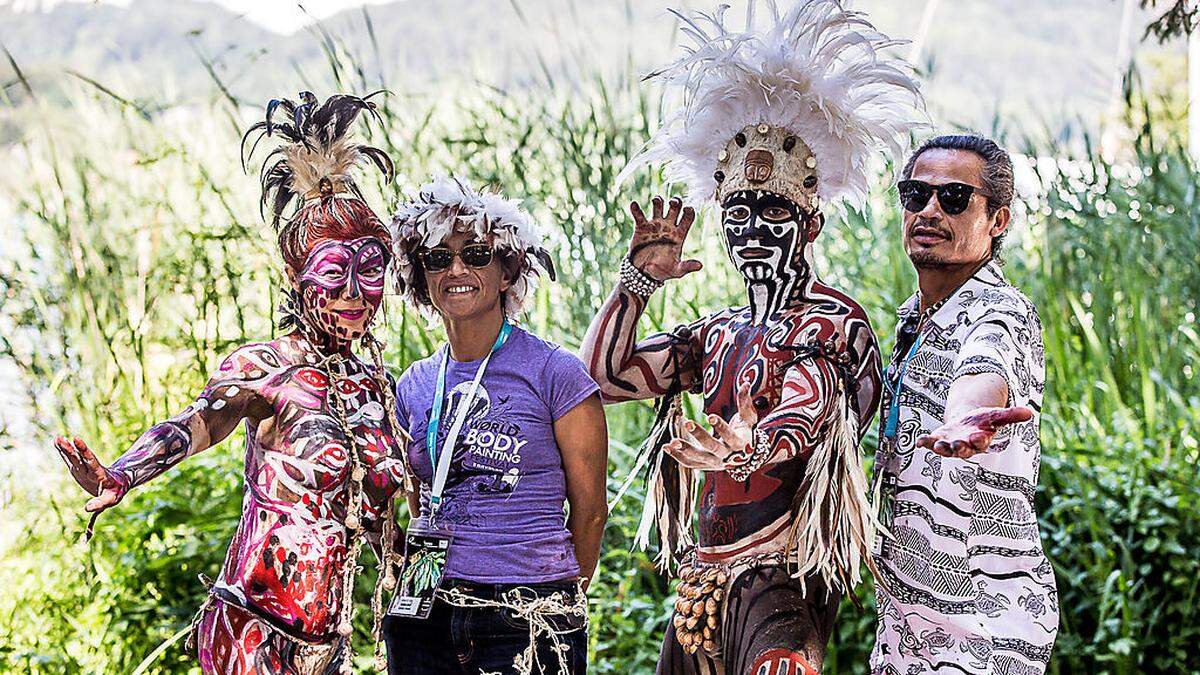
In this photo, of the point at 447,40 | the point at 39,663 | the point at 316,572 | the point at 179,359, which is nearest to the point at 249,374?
the point at 316,572

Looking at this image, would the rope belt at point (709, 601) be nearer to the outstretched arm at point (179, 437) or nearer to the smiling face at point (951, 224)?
the smiling face at point (951, 224)

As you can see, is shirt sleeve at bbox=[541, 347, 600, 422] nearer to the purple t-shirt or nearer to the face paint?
the purple t-shirt

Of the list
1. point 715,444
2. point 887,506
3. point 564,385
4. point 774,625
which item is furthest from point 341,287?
point 887,506

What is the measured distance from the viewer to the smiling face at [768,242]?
9.97ft

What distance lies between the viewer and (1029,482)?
2.94 m

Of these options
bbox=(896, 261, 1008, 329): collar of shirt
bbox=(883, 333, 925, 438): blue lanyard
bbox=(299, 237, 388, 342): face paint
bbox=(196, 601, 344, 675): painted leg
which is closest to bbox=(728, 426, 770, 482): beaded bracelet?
bbox=(883, 333, 925, 438): blue lanyard

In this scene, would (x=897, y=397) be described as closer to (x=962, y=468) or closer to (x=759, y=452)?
(x=962, y=468)

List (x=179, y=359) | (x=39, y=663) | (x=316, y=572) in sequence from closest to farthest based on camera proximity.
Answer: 1. (x=316, y=572)
2. (x=39, y=663)
3. (x=179, y=359)

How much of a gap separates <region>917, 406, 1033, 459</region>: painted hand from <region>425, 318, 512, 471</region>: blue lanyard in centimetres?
105

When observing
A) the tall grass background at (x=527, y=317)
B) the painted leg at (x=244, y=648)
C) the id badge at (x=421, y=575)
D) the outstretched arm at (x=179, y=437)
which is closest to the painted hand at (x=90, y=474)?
the outstretched arm at (x=179, y=437)

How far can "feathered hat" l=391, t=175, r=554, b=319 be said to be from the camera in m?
3.07

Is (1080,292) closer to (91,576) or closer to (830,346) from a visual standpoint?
(830,346)

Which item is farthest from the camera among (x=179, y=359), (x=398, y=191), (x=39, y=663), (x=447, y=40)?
(x=447, y=40)

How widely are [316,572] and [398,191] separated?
2471mm
